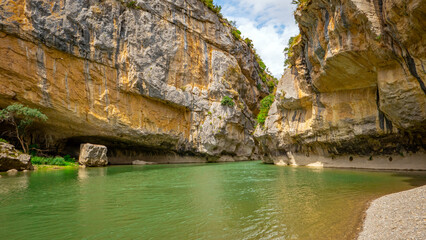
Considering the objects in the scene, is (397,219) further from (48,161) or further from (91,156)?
(48,161)

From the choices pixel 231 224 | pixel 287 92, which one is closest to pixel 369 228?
pixel 231 224

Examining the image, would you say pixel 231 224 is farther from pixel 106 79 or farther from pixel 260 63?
pixel 260 63

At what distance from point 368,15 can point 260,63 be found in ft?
117

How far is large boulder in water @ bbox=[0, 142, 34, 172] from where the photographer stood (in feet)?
51.9

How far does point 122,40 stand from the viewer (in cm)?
2609

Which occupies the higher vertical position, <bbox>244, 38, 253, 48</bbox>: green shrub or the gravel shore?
<bbox>244, 38, 253, 48</bbox>: green shrub

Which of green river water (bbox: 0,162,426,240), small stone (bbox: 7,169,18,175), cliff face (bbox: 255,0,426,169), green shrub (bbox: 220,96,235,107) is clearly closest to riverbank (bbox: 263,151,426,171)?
cliff face (bbox: 255,0,426,169)

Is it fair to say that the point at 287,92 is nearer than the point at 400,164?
No

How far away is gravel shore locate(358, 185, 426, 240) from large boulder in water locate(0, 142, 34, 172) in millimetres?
20223

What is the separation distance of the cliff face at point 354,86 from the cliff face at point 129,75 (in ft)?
37.7

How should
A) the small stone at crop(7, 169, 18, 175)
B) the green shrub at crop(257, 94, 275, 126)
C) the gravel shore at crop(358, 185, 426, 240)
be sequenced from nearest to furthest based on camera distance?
the gravel shore at crop(358, 185, 426, 240), the small stone at crop(7, 169, 18, 175), the green shrub at crop(257, 94, 275, 126)

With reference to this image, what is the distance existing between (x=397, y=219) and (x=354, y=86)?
13569 mm

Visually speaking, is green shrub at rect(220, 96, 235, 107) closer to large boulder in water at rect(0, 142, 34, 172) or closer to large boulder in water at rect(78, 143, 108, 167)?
large boulder in water at rect(78, 143, 108, 167)

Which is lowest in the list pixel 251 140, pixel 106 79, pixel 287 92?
pixel 251 140
